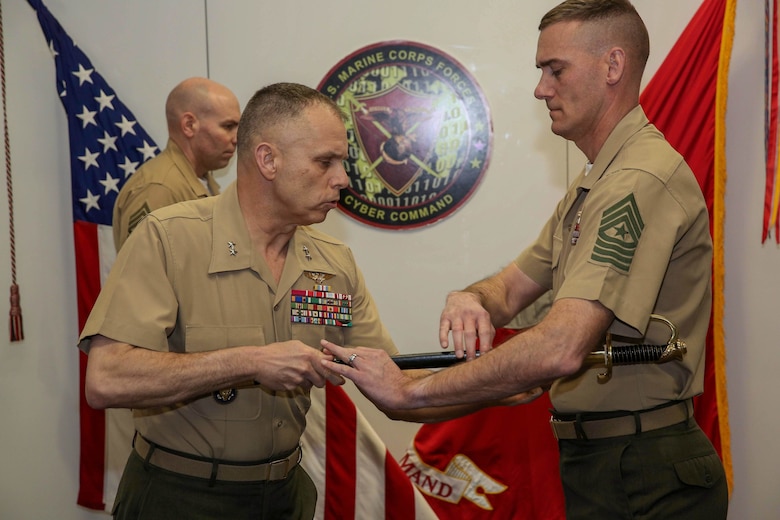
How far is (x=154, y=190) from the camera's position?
3.65 m

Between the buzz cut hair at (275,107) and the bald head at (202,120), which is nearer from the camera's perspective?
the buzz cut hair at (275,107)

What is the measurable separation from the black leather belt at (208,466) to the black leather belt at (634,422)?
81 centimetres

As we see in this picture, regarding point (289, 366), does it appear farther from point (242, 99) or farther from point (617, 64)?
point (242, 99)

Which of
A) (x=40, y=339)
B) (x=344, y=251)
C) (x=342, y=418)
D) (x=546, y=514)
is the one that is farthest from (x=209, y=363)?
(x=40, y=339)

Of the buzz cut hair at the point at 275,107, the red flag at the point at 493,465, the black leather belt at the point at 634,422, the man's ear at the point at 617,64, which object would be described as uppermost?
the man's ear at the point at 617,64

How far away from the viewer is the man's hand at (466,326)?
7.11ft

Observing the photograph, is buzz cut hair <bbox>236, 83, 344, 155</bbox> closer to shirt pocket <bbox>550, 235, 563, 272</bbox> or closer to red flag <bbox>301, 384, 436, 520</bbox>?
shirt pocket <bbox>550, 235, 563, 272</bbox>

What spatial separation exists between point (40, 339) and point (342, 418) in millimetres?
1835

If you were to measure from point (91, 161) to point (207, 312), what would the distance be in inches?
97.0

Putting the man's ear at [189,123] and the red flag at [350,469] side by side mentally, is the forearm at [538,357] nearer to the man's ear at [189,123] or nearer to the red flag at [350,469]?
the red flag at [350,469]

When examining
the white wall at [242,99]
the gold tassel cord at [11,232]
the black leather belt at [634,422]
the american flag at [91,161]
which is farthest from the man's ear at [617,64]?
the gold tassel cord at [11,232]

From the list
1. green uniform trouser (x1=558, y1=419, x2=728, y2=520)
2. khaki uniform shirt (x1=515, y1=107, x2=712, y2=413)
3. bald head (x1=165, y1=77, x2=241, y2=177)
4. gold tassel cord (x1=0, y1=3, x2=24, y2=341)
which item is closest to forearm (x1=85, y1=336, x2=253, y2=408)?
khaki uniform shirt (x1=515, y1=107, x2=712, y2=413)

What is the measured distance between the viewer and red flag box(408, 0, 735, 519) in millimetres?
3529

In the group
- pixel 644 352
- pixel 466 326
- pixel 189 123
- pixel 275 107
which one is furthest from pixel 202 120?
pixel 644 352
